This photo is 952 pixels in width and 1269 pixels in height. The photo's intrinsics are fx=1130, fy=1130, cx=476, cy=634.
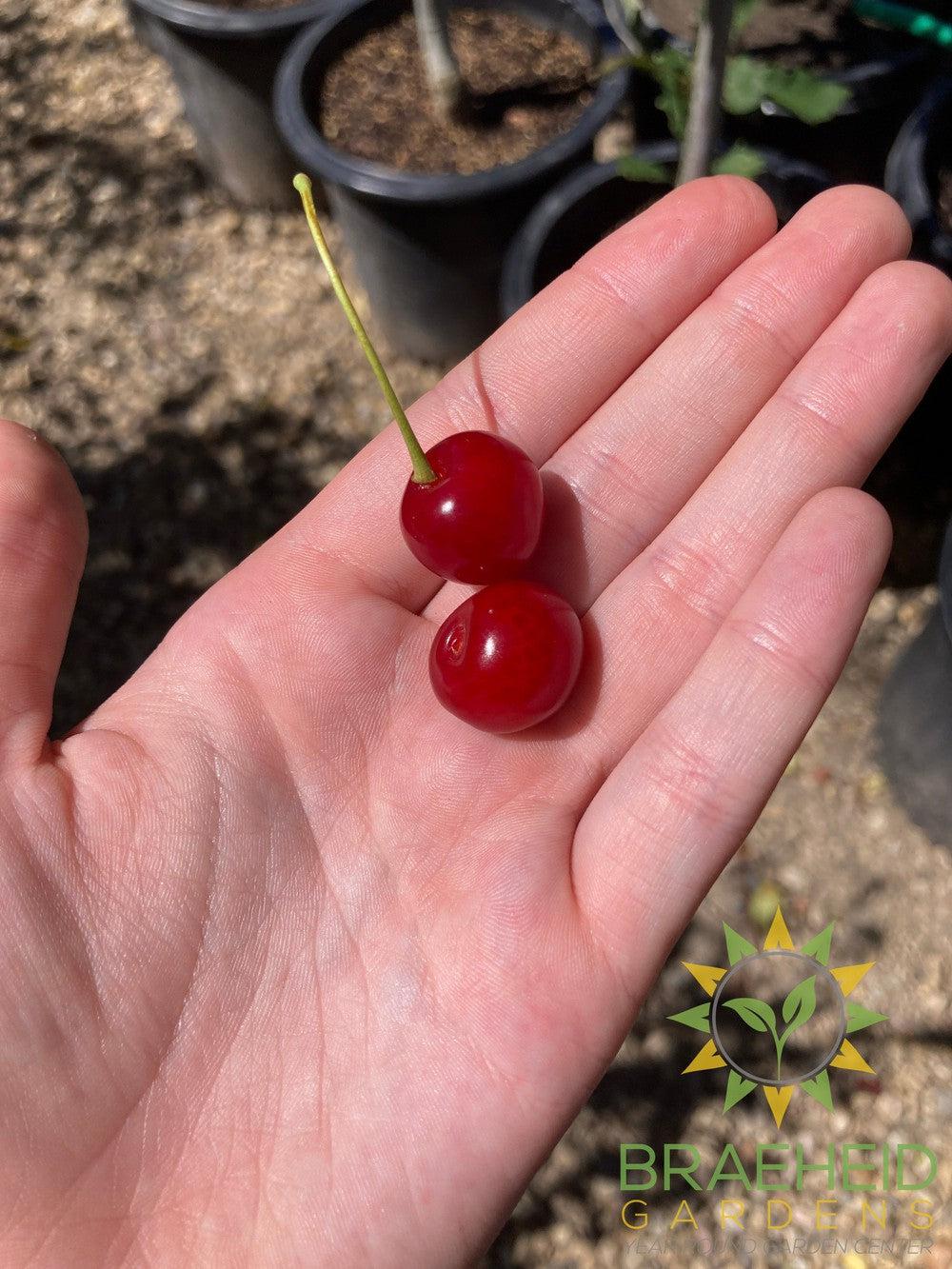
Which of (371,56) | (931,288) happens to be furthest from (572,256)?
(931,288)

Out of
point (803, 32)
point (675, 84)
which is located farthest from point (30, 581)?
point (803, 32)

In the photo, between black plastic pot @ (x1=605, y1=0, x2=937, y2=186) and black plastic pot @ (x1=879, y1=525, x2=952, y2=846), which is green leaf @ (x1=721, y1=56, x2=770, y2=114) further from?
black plastic pot @ (x1=879, y1=525, x2=952, y2=846)

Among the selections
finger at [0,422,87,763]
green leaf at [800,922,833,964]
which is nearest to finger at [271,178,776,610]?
finger at [0,422,87,763]

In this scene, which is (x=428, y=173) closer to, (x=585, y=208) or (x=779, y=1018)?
(x=585, y=208)

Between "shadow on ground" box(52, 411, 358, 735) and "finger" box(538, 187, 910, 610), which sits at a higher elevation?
"finger" box(538, 187, 910, 610)

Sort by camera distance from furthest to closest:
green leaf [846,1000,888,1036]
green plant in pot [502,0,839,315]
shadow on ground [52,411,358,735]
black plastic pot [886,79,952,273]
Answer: shadow on ground [52,411,358,735] < black plastic pot [886,79,952,273] < green leaf [846,1000,888,1036] < green plant in pot [502,0,839,315]

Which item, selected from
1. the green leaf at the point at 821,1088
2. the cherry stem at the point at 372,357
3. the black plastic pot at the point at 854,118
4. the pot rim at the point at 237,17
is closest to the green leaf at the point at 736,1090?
the green leaf at the point at 821,1088
